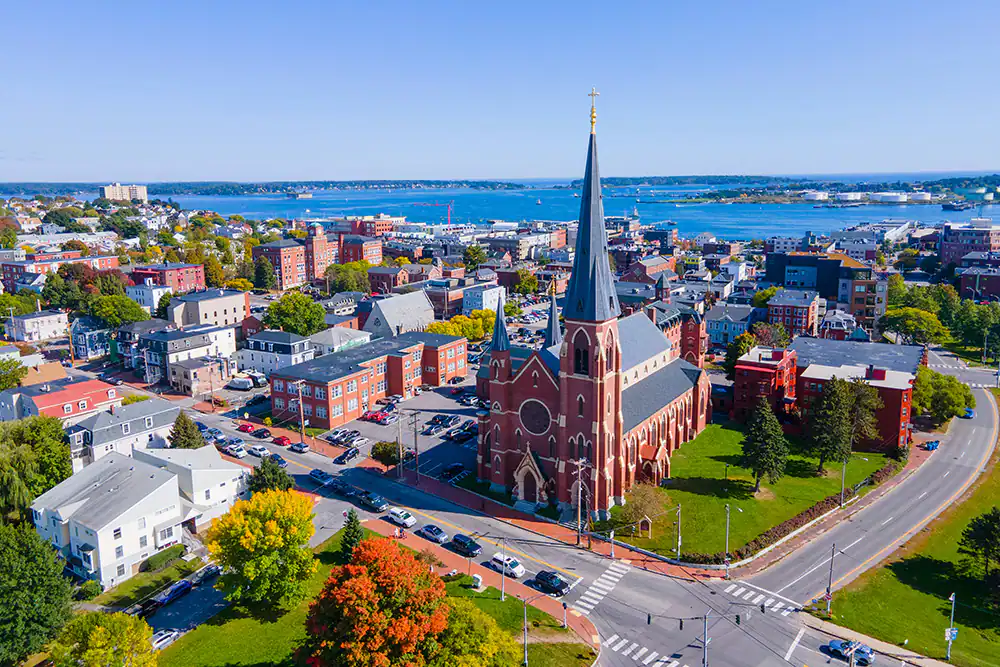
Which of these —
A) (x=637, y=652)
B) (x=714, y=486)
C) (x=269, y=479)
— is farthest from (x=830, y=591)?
(x=269, y=479)

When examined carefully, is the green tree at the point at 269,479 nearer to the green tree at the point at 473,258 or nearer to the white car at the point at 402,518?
the white car at the point at 402,518

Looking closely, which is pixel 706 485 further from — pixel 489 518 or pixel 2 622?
pixel 2 622

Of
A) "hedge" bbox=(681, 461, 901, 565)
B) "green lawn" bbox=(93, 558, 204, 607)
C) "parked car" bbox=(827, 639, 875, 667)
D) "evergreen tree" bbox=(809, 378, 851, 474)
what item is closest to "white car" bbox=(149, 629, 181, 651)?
"green lawn" bbox=(93, 558, 204, 607)

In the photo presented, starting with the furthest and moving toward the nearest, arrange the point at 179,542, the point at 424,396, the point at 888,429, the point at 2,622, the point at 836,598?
the point at 424,396
the point at 888,429
the point at 179,542
the point at 836,598
the point at 2,622

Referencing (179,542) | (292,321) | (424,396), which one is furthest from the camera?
(292,321)

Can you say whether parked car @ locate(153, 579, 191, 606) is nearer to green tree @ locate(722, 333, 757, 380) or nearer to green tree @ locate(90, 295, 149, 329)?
green tree @ locate(722, 333, 757, 380)

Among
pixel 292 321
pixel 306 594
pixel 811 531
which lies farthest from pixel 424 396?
pixel 811 531
